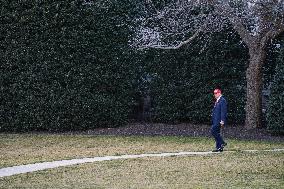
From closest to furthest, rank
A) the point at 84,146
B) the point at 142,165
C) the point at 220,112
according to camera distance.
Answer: the point at 142,165
the point at 220,112
the point at 84,146

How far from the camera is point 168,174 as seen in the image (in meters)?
11.2

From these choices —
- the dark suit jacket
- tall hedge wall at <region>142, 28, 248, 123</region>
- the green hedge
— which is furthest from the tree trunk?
the dark suit jacket

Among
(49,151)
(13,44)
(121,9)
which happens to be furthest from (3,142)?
(121,9)

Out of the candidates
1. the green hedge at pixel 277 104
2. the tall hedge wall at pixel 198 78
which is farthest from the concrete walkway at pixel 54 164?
the tall hedge wall at pixel 198 78

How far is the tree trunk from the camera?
1942cm

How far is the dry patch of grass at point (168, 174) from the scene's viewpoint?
396 inches

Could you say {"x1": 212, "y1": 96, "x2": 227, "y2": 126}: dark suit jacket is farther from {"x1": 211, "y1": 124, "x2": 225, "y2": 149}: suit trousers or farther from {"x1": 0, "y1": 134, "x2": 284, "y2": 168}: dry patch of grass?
{"x1": 0, "y1": 134, "x2": 284, "y2": 168}: dry patch of grass

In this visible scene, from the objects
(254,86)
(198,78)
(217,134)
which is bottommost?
(217,134)

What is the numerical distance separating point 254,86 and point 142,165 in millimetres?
8340

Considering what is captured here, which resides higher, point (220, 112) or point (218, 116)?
point (220, 112)

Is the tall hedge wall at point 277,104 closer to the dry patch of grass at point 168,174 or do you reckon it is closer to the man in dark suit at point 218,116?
the man in dark suit at point 218,116

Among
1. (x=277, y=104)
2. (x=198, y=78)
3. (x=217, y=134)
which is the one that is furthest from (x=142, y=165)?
(x=198, y=78)

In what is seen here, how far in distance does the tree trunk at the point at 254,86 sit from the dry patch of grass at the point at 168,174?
5867mm

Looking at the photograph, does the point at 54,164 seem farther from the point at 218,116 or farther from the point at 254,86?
the point at 254,86
